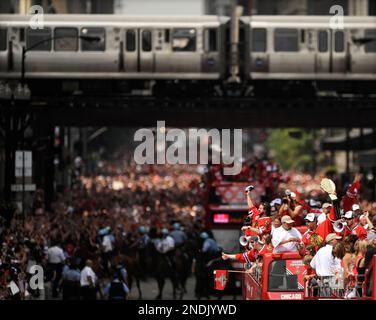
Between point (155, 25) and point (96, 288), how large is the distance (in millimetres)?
18192

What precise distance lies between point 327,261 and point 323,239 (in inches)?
37.7

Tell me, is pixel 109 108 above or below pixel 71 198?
above

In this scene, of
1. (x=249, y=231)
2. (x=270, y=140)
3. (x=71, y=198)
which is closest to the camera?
(x=249, y=231)

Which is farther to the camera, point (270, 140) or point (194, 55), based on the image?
point (270, 140)

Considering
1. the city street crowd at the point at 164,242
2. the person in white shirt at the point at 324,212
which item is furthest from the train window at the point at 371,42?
the person in white shirt at the point at 324,212

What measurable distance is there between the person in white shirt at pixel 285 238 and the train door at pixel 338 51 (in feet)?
84.5

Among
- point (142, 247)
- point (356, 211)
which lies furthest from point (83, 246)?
point (356, 211)

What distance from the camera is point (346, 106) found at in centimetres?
4050

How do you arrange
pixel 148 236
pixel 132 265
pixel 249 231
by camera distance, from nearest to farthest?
pixel 249 231 → pixel 132 265 → pixel 148 236

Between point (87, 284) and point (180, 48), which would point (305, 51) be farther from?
point (87, 284)

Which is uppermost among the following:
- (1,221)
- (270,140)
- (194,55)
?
(194,55)

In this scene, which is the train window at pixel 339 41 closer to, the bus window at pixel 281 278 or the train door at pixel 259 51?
the train door at pixel 259 51

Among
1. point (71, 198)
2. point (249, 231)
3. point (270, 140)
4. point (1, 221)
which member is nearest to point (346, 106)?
point (71, 198)

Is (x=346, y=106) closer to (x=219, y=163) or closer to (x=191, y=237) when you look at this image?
(x=219, y=163)
